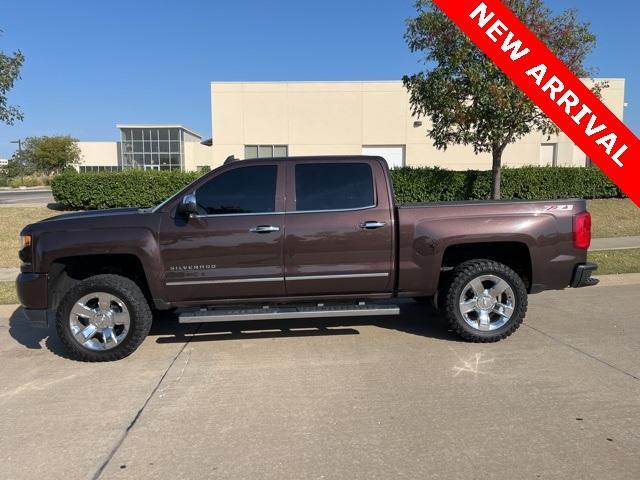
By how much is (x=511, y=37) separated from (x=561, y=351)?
6001 millimetres

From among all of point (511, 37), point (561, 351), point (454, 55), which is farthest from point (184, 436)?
point (454, 55)

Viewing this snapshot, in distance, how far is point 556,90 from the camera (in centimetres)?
905

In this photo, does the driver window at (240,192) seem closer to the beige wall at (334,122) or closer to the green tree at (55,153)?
the beige wall at (334,122)

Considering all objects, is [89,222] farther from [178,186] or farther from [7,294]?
[178,186]

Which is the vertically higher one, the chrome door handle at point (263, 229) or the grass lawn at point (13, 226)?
the chrome door handle at point (263, 229)

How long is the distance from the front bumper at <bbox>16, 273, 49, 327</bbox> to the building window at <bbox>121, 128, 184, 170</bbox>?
51473 millimetres

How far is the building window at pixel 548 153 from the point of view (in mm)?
26578

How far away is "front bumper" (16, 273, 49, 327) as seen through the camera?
488 centimetres

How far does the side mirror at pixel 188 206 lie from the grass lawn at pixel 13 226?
672 centimetres

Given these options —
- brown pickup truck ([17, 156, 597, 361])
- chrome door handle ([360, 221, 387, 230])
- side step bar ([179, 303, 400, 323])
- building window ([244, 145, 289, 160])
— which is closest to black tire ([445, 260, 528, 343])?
brown pickup truck ([17, 156, 597, 361])

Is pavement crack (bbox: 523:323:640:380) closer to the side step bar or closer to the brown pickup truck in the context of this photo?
the brown pickup truck

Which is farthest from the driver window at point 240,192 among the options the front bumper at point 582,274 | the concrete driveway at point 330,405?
the front bumper at point 582,274

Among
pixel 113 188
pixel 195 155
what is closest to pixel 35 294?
pixel 113 188

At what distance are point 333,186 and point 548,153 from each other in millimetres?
24892
